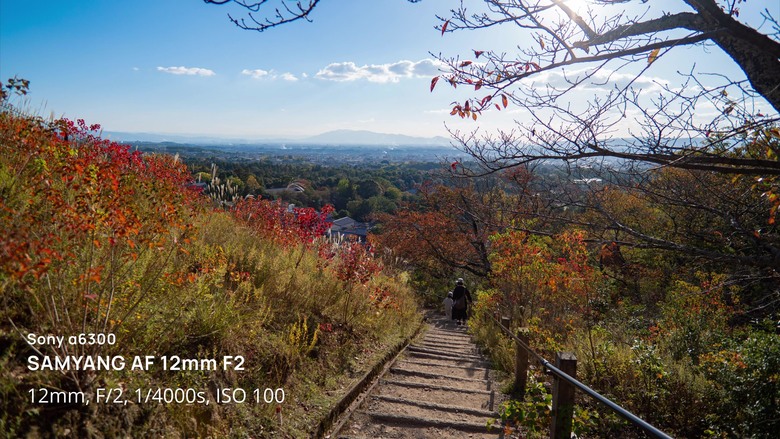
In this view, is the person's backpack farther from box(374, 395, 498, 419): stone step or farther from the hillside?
box(374, 395, 498, 419): stone step

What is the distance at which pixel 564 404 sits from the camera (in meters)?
3.03

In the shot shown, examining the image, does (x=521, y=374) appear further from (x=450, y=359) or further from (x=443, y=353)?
(x=443, y=353)

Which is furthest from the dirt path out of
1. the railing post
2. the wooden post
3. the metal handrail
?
the metal handrail

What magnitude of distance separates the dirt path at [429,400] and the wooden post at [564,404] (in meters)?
1.08

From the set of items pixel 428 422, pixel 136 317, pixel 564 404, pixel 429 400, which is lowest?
pixel 429 400

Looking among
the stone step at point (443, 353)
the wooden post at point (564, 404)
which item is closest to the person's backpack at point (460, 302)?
the stone step at point (443, 353)

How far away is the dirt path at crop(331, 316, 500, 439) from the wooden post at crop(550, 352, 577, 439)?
1.08 metres

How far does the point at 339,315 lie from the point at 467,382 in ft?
6.21

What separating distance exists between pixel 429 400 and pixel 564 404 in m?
2.09

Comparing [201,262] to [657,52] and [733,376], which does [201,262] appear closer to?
[657,52]

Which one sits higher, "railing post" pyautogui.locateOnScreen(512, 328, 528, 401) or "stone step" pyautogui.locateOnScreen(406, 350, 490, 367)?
"railing post" pyautogui.locateOnScreen(512, 328, 528, 401)

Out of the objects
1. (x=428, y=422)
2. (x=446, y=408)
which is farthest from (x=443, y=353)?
(x=428, y=422)

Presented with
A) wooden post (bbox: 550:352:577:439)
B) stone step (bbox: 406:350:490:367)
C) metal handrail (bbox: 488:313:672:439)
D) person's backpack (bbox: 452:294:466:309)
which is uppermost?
metal handrail (bbox: 488:313:672:439)

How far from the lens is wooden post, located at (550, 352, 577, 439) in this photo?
9.86 ft
